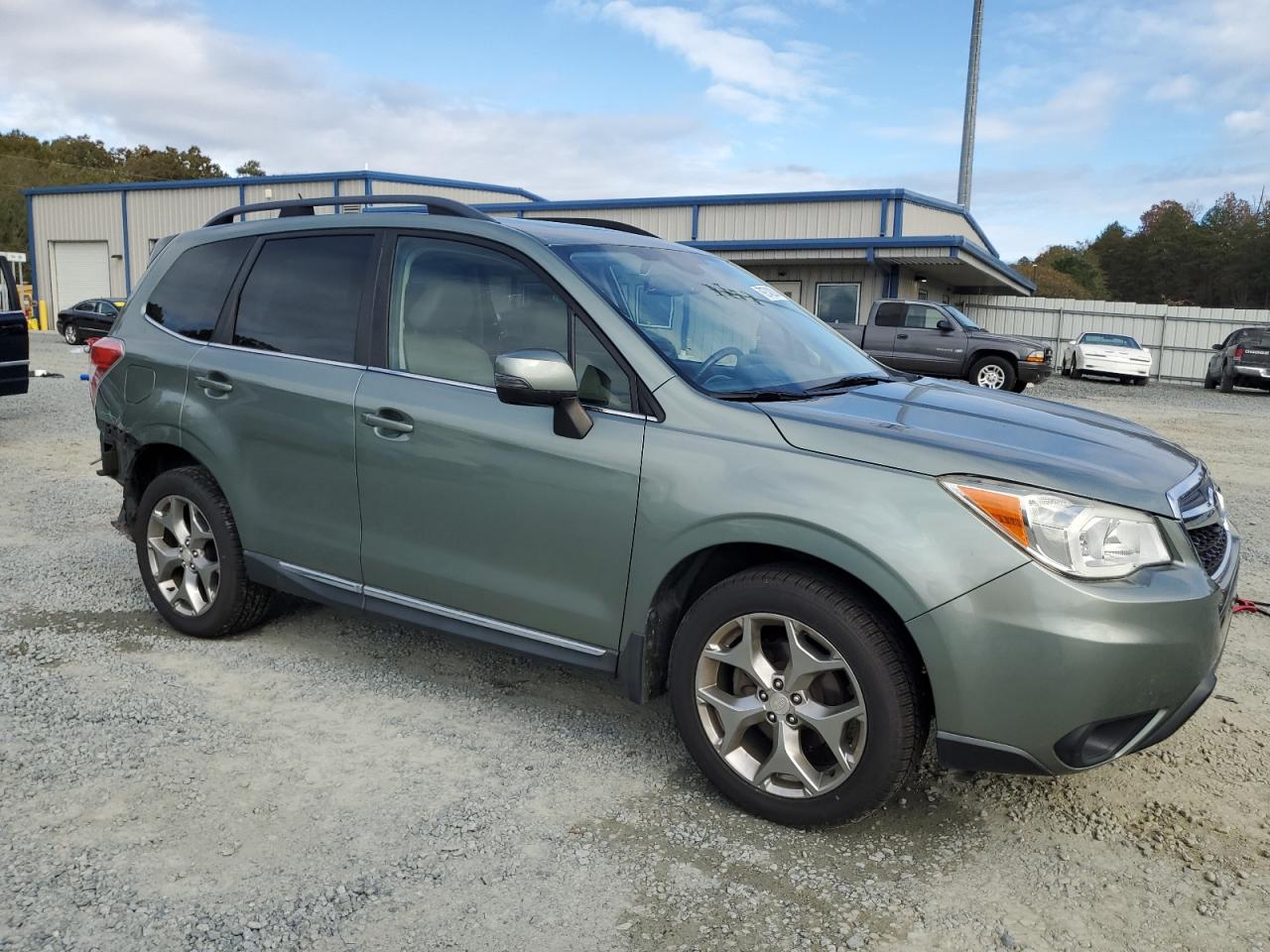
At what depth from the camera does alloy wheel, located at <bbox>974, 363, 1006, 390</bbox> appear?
19469 millimetres

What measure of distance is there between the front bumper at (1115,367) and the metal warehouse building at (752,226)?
4042 millimetres

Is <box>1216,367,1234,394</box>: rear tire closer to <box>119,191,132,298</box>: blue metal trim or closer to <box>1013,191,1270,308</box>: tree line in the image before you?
<box>119,191,132,298</box>: blue metal trim

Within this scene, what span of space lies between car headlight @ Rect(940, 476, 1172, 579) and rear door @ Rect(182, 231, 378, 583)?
2.27m

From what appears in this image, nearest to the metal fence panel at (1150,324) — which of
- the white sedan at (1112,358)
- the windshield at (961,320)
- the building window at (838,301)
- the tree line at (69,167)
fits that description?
the white sedan at (1112,358)

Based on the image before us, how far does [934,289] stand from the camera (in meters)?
33.1

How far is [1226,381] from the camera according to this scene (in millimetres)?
25203

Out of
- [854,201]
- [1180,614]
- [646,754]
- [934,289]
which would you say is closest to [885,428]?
[1180,614]

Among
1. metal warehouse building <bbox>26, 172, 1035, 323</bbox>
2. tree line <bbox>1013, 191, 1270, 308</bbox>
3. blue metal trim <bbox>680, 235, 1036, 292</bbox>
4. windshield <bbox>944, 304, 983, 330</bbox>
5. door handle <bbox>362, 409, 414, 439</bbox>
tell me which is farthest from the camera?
tree line <bbox>1013, 191, 1270, 308</bbox>

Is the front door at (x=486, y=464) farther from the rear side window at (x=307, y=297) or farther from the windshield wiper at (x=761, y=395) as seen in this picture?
the windshield wiper at (x=761, y=395)

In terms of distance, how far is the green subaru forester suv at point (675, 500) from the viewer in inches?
105

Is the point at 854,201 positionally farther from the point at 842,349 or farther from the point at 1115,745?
the point at 1115,745

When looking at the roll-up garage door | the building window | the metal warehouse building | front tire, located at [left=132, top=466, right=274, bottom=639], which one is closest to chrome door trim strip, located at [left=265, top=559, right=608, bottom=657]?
front tire, located at [left=132, top=466, right=274, bottom=639]

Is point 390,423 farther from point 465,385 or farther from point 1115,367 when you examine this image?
point 1115,367

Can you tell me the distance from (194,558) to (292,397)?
40.2 inches
